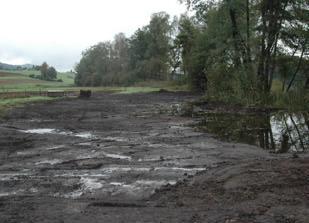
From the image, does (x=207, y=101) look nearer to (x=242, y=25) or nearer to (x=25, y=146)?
(x=242, y=25)

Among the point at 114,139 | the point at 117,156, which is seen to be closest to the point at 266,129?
the point at 114,139

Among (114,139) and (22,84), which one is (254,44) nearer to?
(114,139)

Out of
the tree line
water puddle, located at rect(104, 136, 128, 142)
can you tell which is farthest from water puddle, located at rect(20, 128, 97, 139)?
the tree line

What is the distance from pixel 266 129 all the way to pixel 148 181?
465 inches

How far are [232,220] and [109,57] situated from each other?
115 m

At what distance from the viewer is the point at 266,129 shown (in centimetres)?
2053

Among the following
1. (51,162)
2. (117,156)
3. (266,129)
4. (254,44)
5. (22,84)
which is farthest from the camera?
(22,84)

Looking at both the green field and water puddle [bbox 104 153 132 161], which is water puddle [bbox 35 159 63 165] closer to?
water puddle [bbox 104 153 132 161]

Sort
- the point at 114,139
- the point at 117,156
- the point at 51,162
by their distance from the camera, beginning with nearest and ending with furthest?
the point at 51,162 < the point at 117,156 < the point at 114,139

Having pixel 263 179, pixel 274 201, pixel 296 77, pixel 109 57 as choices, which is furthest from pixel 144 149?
pixel 109 57

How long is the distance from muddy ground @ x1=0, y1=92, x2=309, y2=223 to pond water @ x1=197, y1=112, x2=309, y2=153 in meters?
1.60

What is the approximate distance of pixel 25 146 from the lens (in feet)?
53.8

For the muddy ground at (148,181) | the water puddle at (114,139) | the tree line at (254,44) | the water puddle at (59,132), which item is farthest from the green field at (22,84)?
the muddy ground at (148,181)

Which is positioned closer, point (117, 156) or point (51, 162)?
point (51, 162)
